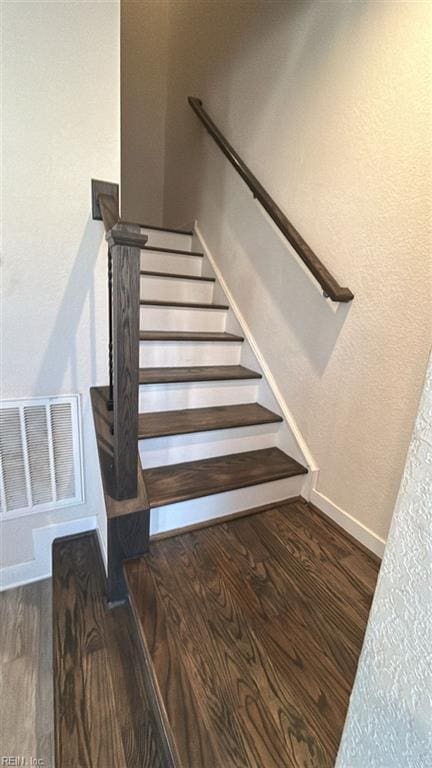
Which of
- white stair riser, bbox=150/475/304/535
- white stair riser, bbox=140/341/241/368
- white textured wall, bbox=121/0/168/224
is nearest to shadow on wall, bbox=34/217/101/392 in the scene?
white stair riser, bbox=140/341/241/368

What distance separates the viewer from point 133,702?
1015 millimetres

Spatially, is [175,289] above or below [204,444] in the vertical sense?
above

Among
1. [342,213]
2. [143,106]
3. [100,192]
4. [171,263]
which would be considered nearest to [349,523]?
[342,213]

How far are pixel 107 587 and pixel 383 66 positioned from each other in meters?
2.16

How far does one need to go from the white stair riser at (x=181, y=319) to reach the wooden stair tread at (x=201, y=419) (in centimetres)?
61

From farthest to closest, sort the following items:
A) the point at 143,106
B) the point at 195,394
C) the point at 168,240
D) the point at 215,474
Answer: the point at 143,106 → the point at 168,240 → the point at 195,394 → the point at 215,474

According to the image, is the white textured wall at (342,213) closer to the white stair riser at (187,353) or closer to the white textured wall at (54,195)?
the white stair riser at (187,353)

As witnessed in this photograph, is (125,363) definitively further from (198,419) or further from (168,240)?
(168,240)

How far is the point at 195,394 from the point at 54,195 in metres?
1.07

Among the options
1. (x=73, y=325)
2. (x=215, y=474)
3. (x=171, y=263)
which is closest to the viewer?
(x=73, y=325)

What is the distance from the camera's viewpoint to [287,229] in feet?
5.44

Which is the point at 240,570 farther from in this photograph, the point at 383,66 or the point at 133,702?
the point at 383,66

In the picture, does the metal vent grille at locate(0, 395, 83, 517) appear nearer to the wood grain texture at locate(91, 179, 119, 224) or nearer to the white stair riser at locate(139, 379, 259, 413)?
the white stair riser at locate(139, 379, 259, 413)

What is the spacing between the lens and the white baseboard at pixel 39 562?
1547 mm
